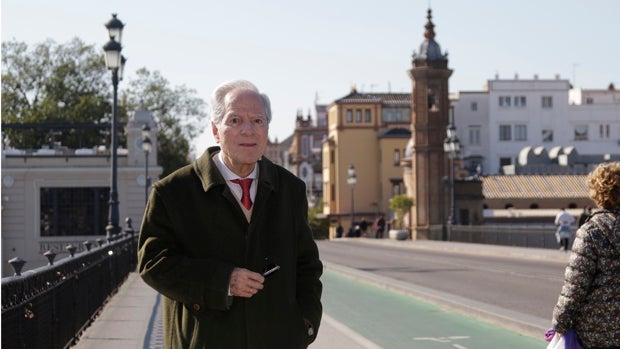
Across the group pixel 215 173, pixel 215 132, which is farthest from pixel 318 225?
pixel 215 173

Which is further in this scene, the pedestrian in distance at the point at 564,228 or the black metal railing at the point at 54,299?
the pedestrian in distance at the point at 564,228

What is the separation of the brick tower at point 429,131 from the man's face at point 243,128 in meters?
77.0

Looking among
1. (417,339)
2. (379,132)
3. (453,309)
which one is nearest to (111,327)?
(417,339)

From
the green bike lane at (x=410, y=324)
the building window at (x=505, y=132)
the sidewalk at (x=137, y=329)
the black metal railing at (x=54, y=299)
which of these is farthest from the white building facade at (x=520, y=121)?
the black metal railing at (x=54, y=299)

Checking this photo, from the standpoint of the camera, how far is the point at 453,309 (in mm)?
18391

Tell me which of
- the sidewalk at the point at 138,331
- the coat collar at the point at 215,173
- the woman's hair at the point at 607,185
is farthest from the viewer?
the sidewalk at the point at 138,331

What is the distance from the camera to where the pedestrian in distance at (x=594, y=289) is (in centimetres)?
696

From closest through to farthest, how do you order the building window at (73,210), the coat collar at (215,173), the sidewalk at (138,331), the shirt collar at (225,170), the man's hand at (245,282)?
the man's hand at (245,282)
the coat collar at (215,173)
the shirt collar at (225,170)
the sidewalk at (138,331)
the building window at (73,210)

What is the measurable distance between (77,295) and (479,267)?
21.2 meters

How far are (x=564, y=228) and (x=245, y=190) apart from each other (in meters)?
35.7

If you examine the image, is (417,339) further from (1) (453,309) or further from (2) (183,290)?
(2) (183,290)

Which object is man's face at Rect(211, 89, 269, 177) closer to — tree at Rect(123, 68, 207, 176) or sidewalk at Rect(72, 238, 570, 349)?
sidewalk at Rect(72, 238, 570, 349)

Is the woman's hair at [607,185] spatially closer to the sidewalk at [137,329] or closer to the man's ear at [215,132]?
the man's ear at [215,132]

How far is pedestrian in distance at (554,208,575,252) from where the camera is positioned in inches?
1561
